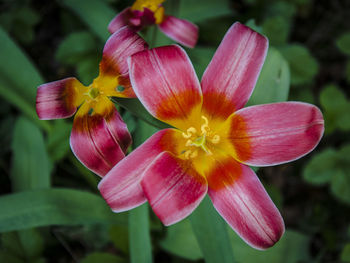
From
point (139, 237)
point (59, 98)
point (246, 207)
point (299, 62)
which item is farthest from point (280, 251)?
point (59, 98)

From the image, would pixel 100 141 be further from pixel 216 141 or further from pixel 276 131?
pixel 276 131

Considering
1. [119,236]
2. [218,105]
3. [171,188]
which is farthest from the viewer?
[119,236]

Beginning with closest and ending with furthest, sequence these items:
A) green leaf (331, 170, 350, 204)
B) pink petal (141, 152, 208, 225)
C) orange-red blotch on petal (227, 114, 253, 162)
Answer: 1. pink petal (141, 152, 208, 225)
2. orange-red blotch on petal (227, 114, 253, 162)
3. green leaf (331, 170, 350, 204)

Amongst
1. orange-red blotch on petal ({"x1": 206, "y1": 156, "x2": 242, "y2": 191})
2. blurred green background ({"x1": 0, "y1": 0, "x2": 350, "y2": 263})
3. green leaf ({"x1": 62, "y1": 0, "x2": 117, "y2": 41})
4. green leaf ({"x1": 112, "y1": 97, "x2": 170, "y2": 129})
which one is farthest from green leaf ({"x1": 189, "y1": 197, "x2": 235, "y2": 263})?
green leaf ({"x1": 62, "y1": 0, "x2": 117, "y2": 41})

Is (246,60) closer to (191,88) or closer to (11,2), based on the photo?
(191,88)

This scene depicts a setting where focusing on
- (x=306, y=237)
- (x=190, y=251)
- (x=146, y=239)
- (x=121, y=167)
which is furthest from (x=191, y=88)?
(x=306, y=237)

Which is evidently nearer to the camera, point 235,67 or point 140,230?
point 235,67

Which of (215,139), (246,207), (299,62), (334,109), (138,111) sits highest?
(138,111)

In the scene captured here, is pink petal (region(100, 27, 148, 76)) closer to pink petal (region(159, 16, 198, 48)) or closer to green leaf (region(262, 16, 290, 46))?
pink petal (region(159, 16, 198, 48))
